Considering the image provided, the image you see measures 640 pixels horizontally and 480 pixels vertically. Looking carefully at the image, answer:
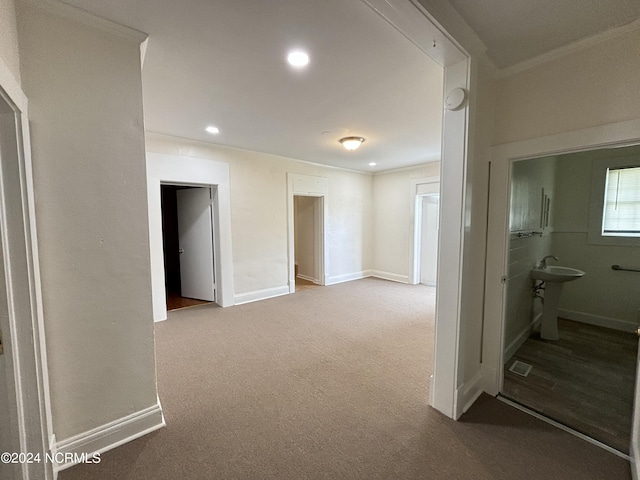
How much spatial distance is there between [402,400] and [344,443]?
62 cm

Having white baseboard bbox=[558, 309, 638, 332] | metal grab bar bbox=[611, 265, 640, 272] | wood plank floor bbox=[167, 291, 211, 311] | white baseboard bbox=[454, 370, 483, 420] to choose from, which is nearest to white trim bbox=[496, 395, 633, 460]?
white baseboard bbox=[454, 370, 483, 420]

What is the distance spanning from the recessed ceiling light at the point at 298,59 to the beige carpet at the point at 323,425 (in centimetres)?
247

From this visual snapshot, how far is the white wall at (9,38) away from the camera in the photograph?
1068 mm

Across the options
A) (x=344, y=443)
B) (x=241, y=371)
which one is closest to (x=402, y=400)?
(x=344, y=443)

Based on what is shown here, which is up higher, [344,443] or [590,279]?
[590,279]

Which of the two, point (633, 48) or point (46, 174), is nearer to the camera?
point (46, 174)

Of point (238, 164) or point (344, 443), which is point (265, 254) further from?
point (344, 443)

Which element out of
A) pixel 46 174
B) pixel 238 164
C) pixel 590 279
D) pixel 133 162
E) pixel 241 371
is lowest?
pixel 241 371

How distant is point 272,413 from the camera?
6.18 ft

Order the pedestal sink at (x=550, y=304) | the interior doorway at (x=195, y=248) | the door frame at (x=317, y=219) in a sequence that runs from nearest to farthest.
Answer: the pedestal sink at (x=550, y=304) → the interior doorway at (x=195, y=248) → the door frame at (x=317, y=219)

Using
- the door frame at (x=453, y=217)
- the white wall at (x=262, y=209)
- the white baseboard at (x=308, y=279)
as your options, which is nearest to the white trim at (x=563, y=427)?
the door frame at (x=453, y=217)

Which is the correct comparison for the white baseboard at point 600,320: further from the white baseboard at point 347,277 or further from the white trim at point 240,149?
the white trim at point 240,149

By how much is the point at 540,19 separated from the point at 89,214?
2.69m

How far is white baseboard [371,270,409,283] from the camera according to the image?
5803mm
